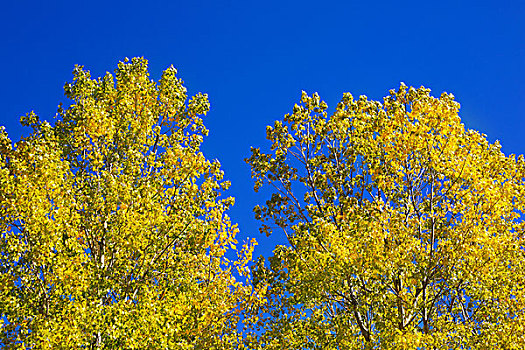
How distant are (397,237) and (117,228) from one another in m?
8.77

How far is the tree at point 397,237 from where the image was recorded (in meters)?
16.3

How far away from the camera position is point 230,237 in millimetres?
18328

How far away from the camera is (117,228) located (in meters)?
16.1

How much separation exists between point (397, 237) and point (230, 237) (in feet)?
18.4

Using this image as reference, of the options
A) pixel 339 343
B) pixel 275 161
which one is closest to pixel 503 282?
pixel 339 343

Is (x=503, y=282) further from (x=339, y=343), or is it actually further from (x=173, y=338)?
(x=173, y=338)

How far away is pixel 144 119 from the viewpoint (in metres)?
A: 19.2

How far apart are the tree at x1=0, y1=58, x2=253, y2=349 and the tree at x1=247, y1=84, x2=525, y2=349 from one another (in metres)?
2.47

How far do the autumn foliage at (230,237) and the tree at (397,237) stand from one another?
63mm

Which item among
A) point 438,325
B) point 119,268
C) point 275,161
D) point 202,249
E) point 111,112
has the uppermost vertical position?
point 111,112

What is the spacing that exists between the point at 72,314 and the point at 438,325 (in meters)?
10.7

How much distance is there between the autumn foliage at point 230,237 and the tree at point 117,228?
5cm

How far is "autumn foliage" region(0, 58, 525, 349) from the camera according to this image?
1467 cm

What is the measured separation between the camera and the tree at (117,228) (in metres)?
14.4
